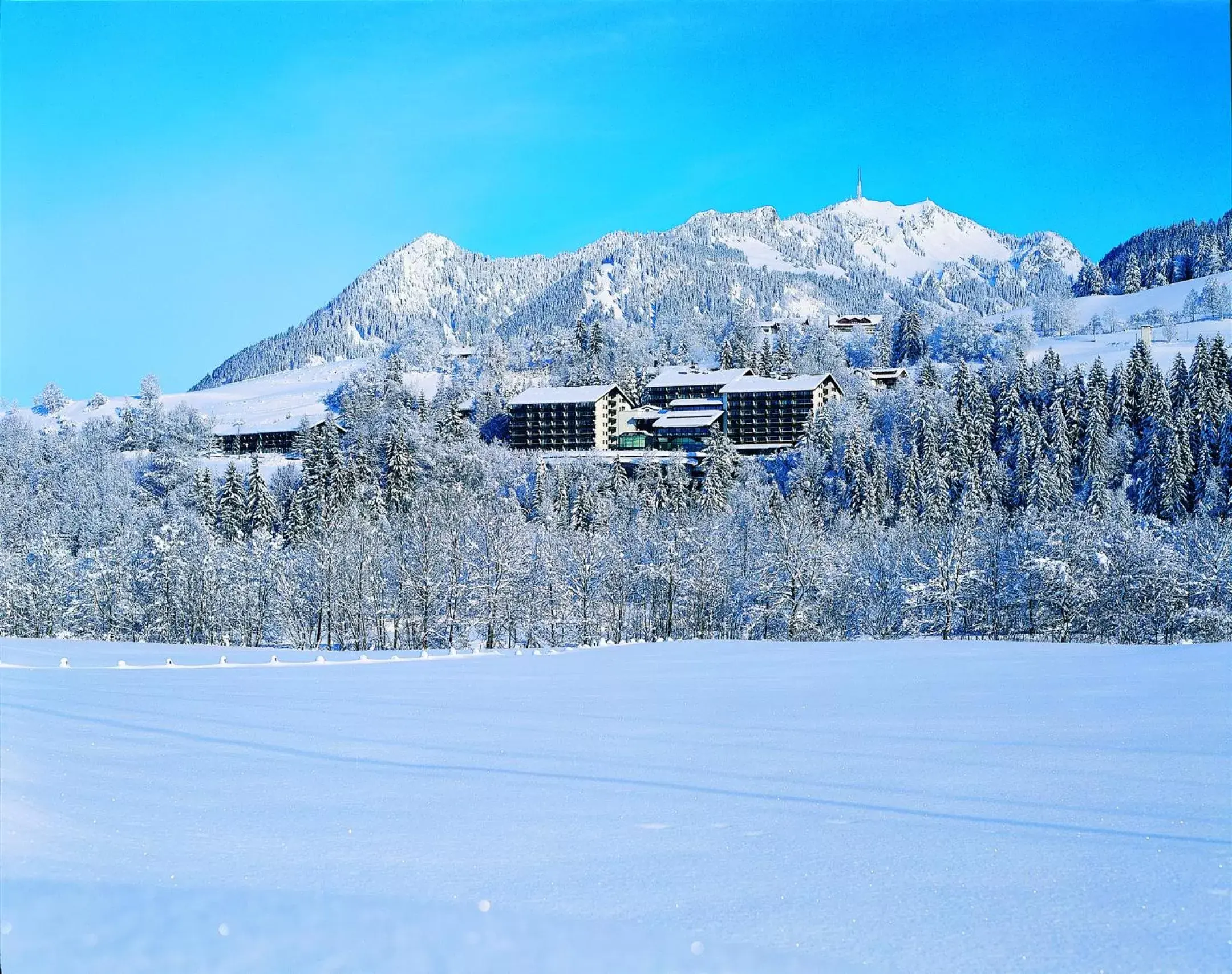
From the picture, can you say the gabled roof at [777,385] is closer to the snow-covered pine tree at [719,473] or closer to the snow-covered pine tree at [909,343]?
the snow-covered pine tree at [719,473]

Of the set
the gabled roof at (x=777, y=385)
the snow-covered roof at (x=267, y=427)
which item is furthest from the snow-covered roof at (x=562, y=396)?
the snow-covered roof at (x=267, y=427)

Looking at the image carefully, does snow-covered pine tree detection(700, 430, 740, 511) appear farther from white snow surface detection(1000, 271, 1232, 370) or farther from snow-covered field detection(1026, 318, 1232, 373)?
white snow surface detection(1000, 271, 1232, 370)

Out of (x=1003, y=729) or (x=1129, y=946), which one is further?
(x=1003, y=729)

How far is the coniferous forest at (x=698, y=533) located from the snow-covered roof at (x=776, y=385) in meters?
7.71

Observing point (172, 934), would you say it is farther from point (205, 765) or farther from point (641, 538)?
point (641, 538)

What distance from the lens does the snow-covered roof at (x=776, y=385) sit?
394 feet

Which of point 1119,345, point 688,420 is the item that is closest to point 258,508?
point 688,420

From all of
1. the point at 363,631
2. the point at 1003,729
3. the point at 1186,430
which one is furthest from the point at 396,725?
the point at 1186,430

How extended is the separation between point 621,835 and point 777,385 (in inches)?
4629

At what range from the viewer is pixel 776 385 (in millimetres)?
122062

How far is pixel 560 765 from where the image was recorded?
10.4m

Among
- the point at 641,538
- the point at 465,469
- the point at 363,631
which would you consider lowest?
the point at 363,631

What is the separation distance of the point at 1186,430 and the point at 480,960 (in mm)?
98879

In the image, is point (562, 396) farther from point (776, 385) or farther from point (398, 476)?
point (398, 476)
